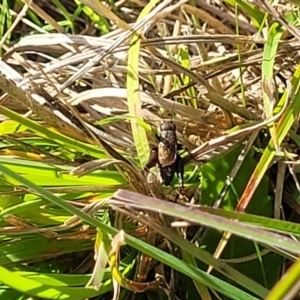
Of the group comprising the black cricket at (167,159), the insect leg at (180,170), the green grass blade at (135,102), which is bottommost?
the insect leg at (180,170)

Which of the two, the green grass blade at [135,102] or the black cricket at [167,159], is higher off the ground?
the green grass blade at [135,102]

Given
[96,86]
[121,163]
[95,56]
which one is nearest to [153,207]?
[121,163]

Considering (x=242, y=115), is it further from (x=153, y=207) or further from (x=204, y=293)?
(x=153, y=207)

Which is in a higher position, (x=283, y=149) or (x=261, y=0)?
(x=261, y=0)

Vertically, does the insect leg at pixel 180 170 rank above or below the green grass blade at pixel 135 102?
below

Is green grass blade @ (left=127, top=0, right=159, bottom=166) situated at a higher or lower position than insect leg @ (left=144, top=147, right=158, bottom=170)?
higher
